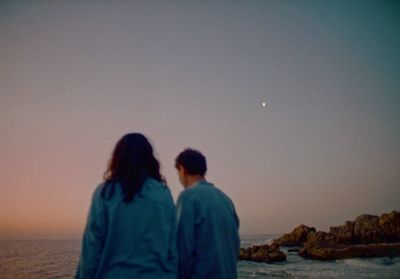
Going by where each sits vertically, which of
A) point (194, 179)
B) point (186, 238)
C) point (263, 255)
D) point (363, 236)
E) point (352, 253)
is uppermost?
point (194, 179)

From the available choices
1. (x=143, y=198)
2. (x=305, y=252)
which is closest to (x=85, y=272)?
(x=143, y=198)

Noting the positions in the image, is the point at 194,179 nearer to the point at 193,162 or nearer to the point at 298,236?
the point at 193,162

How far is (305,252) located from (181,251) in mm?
32192

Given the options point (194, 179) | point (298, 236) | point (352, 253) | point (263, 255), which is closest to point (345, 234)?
point (298, 236)

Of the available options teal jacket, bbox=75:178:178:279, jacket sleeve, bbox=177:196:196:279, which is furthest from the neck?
teal jacket, bbox=75:178:178:279

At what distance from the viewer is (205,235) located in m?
2.27

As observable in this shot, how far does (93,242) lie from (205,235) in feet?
2.46

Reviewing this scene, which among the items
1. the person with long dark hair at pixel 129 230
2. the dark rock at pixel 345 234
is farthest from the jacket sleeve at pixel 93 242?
the dark rock at pixel 345 234

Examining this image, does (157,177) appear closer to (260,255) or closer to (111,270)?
(111,270)

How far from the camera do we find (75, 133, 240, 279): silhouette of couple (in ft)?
5.86

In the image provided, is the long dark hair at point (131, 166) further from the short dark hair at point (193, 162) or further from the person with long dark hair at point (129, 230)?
the short dark hair at point (193, 162)

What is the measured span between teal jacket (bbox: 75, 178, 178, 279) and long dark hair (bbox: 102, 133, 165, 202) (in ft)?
0.12

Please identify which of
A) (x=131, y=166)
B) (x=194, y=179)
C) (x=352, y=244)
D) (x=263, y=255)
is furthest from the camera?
(x=352, y=244)

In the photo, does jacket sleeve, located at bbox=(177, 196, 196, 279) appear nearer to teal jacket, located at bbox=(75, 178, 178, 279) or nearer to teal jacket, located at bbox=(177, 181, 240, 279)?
teal jacket, located at bbox=(177, 181, 240, 279)
